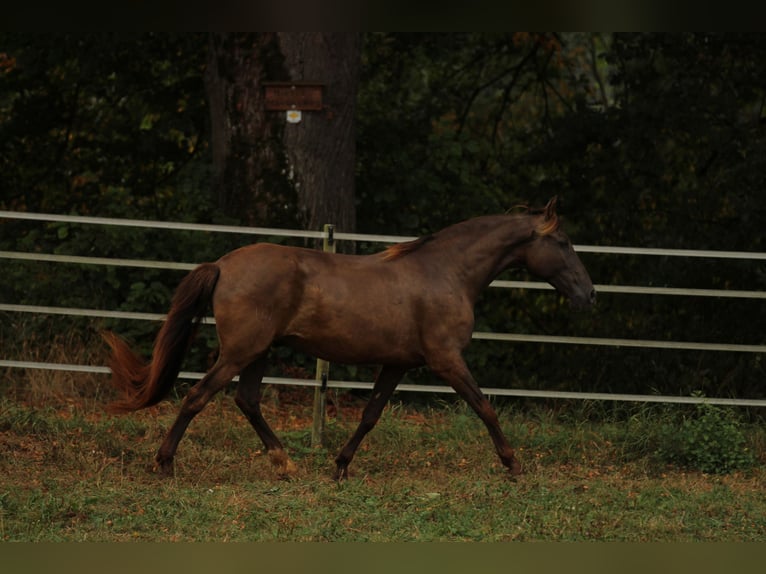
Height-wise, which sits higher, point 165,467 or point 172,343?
point 172,343

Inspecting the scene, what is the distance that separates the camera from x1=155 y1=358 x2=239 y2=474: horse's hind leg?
658 centimetres

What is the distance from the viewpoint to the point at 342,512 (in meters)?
6.01

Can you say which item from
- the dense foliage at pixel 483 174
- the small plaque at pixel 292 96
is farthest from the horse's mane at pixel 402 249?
the dense foliage at pixel 483 174

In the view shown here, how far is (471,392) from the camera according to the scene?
689cm

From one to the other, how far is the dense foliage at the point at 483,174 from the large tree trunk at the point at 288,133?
0.50m

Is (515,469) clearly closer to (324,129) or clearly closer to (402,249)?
(402,249)

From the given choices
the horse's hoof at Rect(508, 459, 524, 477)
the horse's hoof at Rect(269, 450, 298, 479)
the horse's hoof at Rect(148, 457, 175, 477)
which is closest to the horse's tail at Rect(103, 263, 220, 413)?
the horse's hoof at Rect(148, 457, 175, 477)

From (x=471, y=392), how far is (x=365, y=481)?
0.88 metres

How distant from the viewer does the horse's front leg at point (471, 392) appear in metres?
6.85

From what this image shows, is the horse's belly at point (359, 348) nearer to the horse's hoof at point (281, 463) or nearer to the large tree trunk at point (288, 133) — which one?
the horse's hoof at point (281, 463)

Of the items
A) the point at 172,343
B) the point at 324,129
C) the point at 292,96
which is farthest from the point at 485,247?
the point at 324,129

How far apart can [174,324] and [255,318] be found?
0.49 metres

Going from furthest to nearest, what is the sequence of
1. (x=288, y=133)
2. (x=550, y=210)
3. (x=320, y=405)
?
1. (x=288, y=133)
2. (x=320, y=405)
3. (x=550, y=210)

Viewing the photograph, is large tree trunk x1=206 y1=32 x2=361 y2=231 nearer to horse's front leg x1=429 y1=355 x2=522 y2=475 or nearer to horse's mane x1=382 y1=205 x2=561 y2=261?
horse's mane x1=382 y1=205 x2=561 y2=261
